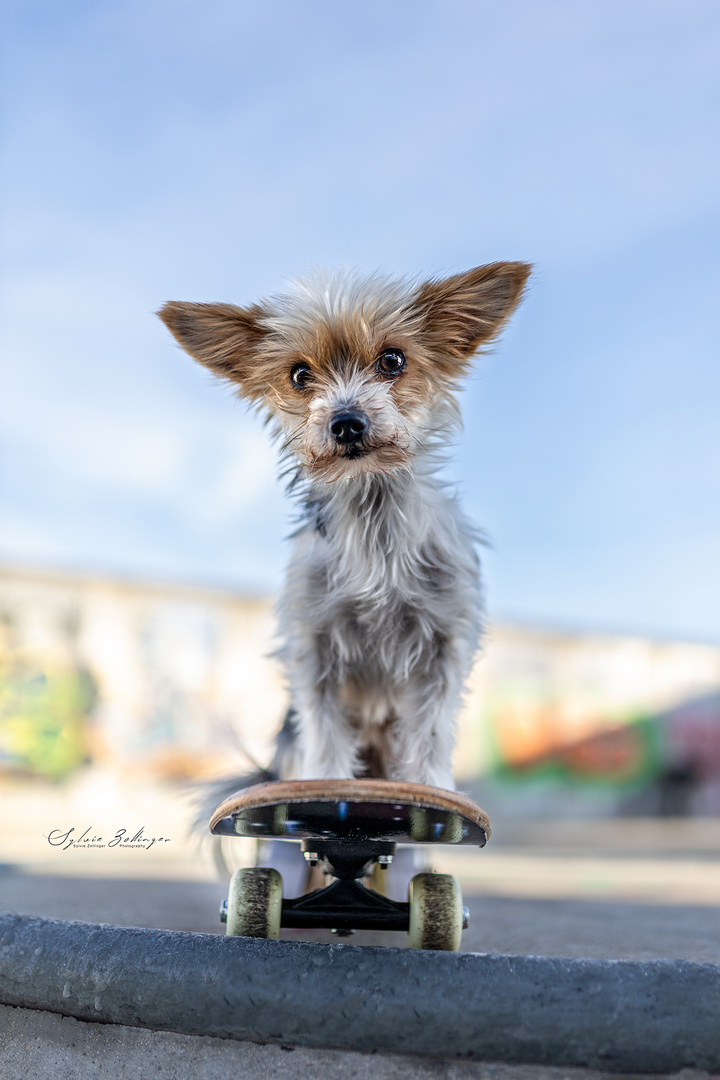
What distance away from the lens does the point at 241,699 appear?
1720 centimetres

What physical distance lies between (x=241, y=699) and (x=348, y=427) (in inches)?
612

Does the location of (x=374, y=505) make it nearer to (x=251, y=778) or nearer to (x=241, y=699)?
(x=251, y=778)

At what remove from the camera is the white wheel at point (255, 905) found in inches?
80.0

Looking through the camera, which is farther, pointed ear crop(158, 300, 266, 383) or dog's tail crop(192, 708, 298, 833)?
dog's tail crop(192, 708, 298, 833)

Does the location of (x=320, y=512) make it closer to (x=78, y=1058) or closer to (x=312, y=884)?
(x=312, y=884)

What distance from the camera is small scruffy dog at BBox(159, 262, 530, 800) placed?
8.20ft

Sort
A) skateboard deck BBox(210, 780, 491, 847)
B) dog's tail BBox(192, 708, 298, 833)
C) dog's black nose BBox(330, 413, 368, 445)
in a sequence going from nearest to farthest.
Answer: skateboard deck BBox(210, 780, 491, 847) → dog's black nose BBox(330, 413, 368, 445) → dog's tail BBox(192, 708, 298, 833)

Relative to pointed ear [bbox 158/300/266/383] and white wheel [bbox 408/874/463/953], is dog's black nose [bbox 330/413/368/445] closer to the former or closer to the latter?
pointed ear [bbox 158/300/266/383]

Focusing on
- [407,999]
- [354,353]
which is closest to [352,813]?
[407,999]

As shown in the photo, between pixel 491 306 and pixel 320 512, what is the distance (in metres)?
0.88

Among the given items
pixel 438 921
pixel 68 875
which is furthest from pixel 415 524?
pixel 68 875

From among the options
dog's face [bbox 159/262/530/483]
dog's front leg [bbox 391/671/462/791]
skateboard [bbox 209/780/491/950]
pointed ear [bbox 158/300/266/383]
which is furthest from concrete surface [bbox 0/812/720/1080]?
pointed ear [bbox 158/300/266/383]

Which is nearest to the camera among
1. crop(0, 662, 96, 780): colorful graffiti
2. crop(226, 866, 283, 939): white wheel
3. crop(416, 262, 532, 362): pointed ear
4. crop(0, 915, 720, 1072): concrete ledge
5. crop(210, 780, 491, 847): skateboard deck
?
crop(0, 915, 720, 1072): concrete ledge

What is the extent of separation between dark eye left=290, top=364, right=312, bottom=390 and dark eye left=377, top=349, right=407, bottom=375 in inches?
9.0
